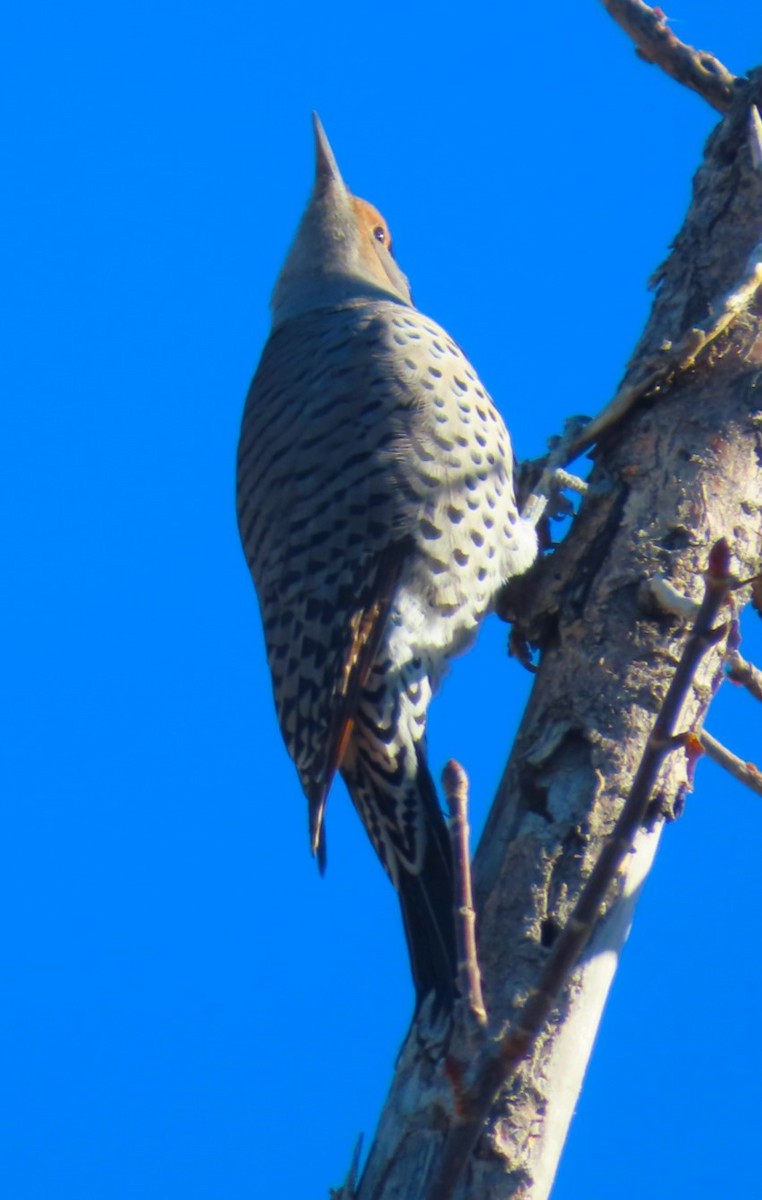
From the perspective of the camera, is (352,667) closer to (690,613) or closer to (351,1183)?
(690,613)

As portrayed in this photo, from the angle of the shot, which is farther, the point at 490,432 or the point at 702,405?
the point at 490,432

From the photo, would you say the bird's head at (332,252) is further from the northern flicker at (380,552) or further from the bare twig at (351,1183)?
the bare twig at (351,1183)

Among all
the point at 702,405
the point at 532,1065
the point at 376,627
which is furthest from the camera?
the point at 376,627

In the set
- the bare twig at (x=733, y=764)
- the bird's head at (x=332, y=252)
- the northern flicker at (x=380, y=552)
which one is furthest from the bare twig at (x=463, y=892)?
the bird's head at (x=332, y=252)

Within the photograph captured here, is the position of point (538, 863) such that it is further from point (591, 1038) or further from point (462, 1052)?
point (462, 1052)

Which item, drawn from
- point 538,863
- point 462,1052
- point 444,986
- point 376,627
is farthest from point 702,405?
point 462,1052

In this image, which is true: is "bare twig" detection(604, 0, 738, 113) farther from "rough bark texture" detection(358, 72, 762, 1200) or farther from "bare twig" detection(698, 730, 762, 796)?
"bare twig" detection(698, 730, 762, 796)

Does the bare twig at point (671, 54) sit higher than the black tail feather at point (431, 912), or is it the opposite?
the bare twig at point (671, 54)
